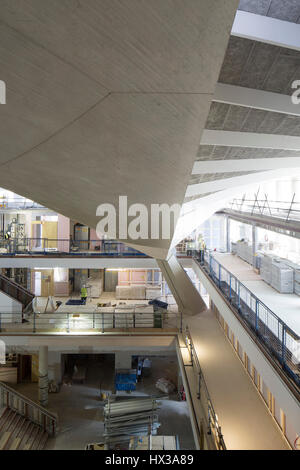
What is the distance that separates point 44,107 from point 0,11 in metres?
0.56

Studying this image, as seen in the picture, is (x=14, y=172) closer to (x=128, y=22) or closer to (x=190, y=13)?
(x=128, y=22)

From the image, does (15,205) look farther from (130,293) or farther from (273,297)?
(273,297)

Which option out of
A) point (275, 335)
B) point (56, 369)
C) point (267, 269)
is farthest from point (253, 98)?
point (56, 369)

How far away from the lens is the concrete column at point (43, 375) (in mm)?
12883

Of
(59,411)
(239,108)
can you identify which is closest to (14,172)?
(239,108)

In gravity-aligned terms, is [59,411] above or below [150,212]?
below

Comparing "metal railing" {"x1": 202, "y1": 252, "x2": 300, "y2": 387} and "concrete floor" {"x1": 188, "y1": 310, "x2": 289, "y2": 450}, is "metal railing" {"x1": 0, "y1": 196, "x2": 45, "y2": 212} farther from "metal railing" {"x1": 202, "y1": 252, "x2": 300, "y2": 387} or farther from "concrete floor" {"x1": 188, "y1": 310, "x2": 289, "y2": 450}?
"metal railing" {"x1": 202, "y1": 252, "x2": 300, "y2": 387}

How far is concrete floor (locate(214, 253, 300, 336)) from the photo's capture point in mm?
7742

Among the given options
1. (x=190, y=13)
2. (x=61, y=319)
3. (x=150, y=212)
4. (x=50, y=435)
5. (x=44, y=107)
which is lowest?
(x=50, y=435)

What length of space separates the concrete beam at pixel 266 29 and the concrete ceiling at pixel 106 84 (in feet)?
2.93

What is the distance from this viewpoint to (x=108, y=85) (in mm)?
1574

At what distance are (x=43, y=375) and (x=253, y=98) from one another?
1336cm

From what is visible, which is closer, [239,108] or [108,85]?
[108,85]

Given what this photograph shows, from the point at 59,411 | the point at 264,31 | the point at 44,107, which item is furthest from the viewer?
the point at 59,411
